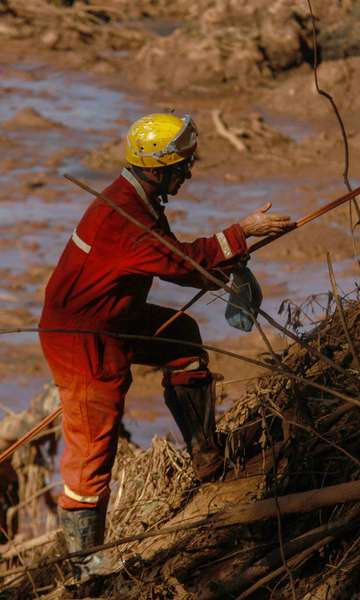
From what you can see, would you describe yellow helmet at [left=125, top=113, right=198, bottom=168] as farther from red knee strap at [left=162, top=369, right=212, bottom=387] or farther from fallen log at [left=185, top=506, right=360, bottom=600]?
fallen log at [left=185, top=506, right=360, bottom=600]

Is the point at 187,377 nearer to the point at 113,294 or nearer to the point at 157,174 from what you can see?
the point at 113,294

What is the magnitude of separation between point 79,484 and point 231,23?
52.4ft

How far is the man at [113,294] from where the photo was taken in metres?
4.84

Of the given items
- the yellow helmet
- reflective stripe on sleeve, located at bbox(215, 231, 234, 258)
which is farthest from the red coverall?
the yellow helmet

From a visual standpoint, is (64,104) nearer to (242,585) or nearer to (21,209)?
(21,209)

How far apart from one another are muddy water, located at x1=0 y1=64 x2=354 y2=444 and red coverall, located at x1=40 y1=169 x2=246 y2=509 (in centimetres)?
437

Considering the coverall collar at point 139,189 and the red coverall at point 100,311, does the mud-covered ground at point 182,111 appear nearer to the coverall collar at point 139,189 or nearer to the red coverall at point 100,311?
the red coverall at point 100,311

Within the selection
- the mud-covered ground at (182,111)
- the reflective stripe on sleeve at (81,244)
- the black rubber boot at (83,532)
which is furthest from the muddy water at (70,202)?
the reflective stripe on sleeve at (81,244)

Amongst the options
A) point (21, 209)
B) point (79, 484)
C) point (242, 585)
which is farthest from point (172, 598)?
point (21, 209)

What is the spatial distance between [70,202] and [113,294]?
1068cm

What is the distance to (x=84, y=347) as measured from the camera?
5.00 m

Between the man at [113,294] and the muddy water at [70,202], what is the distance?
4309 mm

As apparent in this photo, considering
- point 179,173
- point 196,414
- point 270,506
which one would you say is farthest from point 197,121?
point 270,506

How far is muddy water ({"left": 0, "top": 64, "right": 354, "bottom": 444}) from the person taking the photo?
12367 millimetres
